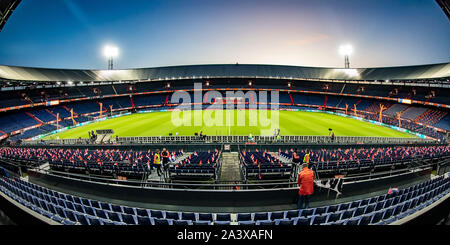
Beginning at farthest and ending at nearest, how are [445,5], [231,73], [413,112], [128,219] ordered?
1. [231,73]
2. [413,112]
3. [445,5]
4. [128,219]

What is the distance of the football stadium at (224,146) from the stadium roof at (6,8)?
9 centimetres

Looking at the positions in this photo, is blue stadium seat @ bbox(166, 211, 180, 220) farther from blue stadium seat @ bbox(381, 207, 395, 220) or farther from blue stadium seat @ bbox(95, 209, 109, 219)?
blue stadium seat @ bbox(381, 207, 395, 220)

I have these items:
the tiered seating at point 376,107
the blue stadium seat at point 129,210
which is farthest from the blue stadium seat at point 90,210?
the tiered seating at point 376,107

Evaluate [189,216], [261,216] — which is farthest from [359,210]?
[189,216]

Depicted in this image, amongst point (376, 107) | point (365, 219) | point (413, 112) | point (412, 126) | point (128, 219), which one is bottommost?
point (128, 219)

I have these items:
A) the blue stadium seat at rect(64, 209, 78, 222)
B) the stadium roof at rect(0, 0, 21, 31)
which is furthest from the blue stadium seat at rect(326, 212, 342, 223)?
the stadium roof at rect(0, 0, 21, 31)

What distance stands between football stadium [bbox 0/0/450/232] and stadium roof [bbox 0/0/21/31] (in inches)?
3.7

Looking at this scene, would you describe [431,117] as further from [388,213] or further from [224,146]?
[388,213]

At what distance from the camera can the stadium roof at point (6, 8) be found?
35.0 feet

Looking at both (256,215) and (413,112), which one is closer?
(256,215)

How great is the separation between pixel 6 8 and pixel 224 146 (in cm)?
1789

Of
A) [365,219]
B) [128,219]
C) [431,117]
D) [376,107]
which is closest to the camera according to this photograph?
[365,219]

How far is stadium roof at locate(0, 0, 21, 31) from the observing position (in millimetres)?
10656

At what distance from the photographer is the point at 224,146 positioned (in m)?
20.6
